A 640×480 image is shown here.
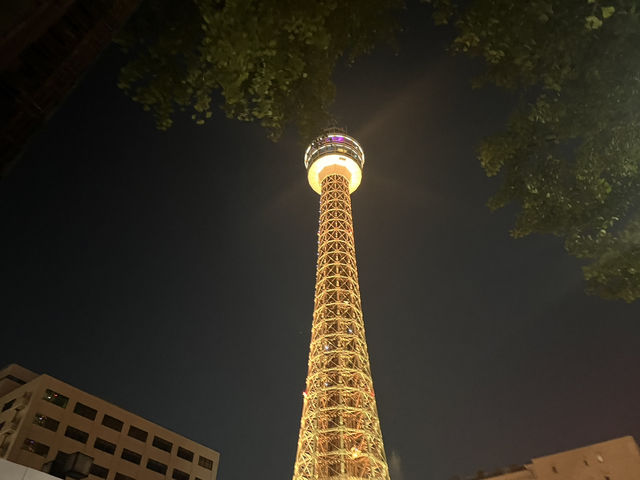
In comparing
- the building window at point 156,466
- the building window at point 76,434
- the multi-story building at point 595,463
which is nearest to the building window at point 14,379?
the building window at point 76,434

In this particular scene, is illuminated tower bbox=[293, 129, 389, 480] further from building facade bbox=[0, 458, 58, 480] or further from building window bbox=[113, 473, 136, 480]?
building facade bbox=[0, 458, 58, 480]

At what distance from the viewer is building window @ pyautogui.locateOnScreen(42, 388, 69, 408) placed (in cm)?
3472

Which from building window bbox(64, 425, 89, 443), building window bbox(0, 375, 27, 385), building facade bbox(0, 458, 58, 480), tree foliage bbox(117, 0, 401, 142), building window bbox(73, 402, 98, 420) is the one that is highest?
building window bbox(0, 375, 27, 385)

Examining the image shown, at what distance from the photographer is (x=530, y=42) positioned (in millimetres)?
6242

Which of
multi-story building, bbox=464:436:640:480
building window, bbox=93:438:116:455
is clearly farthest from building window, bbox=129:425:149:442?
multi-story building, bbox=464:436:640:480

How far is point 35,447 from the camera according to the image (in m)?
32.5

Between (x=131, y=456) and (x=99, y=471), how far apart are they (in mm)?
3233

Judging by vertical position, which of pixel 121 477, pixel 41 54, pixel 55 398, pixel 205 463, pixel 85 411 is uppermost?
pixel 55 398

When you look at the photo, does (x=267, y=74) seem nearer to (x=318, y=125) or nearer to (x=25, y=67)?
(x=318, y=125)

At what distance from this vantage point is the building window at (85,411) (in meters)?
36.1

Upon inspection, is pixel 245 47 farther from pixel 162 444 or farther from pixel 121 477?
pixel 162 444

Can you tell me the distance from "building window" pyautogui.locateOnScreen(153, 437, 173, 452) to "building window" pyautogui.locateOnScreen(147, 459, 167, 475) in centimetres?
128

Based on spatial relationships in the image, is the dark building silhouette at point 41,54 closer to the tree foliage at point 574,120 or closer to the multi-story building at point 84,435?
the tree foliage at point 574,120

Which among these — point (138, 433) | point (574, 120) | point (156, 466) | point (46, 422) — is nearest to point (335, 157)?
point (138, 433)
